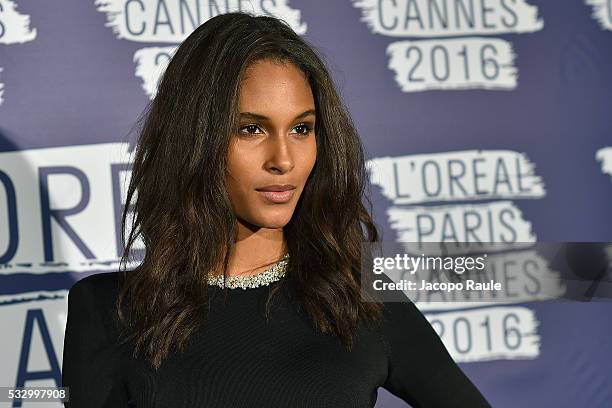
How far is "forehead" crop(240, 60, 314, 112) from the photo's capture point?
141 cm

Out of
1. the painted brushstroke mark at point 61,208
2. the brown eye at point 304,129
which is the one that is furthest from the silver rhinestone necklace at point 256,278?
the painted brushstroke mark at point 61,208

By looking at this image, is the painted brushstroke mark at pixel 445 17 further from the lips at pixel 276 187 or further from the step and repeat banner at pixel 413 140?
the lips at pixel 276 187

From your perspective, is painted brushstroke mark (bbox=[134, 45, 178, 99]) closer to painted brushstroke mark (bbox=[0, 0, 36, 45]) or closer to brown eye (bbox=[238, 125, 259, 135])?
painted brushstroke mark (bbox=[0, 0, 36, 45])

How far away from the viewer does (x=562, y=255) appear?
2.26 metres

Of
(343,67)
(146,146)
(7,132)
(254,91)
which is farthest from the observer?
(343,67)

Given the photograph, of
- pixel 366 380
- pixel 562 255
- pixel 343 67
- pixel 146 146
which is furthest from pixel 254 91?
pixel 562 255

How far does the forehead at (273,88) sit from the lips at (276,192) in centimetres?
12

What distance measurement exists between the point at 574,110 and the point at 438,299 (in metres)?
0.61

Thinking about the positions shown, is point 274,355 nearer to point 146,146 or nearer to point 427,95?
point 146,146

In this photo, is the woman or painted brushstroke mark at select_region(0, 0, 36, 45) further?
painted brushstroke mark at select_region(0, 0, 36, 45)

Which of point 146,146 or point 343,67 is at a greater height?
point 343,67

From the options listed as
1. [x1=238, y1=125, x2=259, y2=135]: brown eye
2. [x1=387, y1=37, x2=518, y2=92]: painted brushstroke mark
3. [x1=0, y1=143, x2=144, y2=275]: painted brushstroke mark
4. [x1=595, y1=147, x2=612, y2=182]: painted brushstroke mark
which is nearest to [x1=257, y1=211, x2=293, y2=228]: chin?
[x1=238, y1=125, x2=259, y2=135]: brown eye

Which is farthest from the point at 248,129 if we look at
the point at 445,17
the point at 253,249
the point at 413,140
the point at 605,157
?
the point at 605,157

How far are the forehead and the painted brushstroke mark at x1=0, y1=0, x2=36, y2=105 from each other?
2.86ft
